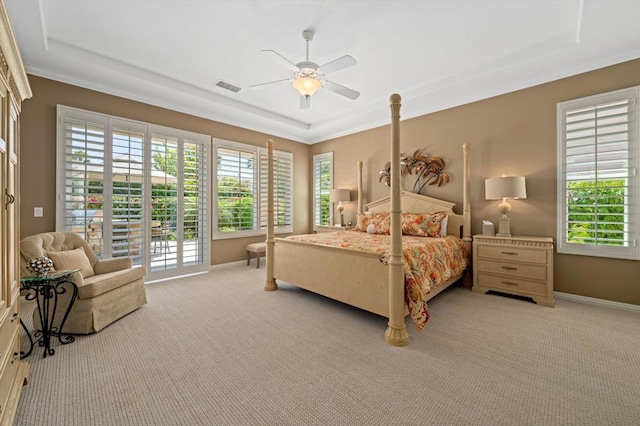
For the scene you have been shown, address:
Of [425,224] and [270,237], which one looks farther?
[425,224]

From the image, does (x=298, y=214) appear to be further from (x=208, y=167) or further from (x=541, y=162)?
(x=541, y=162)

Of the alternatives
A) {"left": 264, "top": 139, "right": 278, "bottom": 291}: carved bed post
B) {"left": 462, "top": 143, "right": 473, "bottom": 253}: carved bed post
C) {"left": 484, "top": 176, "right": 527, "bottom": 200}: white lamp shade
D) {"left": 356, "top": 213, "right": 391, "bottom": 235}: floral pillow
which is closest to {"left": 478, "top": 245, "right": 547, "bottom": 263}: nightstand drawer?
{"left": 462, "top": 143, "right": 473, "bottom": 253}: carved bed post

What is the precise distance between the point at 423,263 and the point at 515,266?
1493mm

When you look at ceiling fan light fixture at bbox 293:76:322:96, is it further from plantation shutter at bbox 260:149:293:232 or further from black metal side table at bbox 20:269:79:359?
plantation shutter at bbox 260:149:293:232

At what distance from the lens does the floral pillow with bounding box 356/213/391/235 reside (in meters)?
4.43

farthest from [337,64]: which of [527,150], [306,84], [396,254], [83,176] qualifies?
[83,176]

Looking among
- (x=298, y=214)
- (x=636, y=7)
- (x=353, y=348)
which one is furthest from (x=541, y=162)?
(x=298, y=214)

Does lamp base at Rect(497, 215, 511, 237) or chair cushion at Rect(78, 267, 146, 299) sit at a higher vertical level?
lamp base at Rect(497, 215, 511, 237)

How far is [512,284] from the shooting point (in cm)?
347

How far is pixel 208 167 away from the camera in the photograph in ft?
16.1

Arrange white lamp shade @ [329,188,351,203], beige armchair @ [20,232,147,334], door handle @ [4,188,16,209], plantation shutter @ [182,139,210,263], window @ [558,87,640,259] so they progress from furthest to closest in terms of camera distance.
Answer: white lamp shade @ [329,188,351,203]
plantation shutter @ [182,139,210,263]
window @ [558,87,640,259]
beige armchair @ [20,232,147,334]
door handle @ [4,188,16,209]

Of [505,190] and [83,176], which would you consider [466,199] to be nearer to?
[505,190]

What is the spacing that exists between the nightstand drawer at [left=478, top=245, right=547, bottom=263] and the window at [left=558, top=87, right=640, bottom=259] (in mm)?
523

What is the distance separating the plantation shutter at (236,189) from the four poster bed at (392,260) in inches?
66.2
